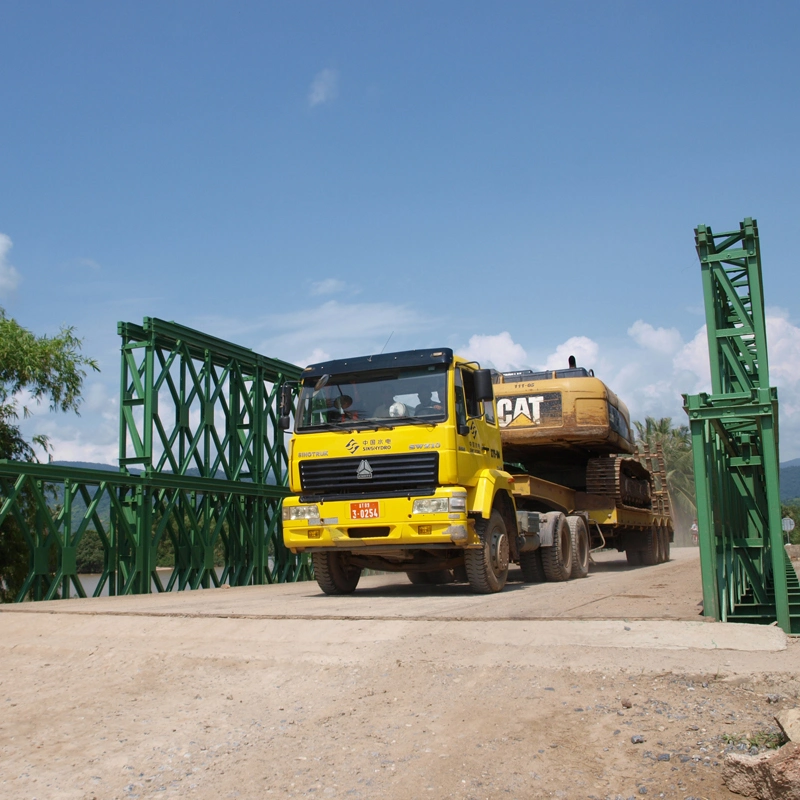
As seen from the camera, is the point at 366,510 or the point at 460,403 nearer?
the point at 366,510

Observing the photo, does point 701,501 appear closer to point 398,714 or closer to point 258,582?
point 398,714

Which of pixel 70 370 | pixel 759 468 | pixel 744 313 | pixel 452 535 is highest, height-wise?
pixel 70 370

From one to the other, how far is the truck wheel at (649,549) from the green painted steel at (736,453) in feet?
31.1

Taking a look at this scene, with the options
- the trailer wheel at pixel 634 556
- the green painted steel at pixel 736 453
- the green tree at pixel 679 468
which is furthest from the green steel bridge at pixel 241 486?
the green tree at pixel 679 468

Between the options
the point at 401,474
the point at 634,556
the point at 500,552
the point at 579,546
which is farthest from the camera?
the point at 634,556

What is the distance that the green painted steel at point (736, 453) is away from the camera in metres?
7.43

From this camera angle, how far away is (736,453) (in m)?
9.25

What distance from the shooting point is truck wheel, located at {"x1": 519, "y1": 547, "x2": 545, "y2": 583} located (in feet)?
44.0

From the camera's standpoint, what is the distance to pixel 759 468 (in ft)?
34.0

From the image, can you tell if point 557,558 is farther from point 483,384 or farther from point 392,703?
point 392,703

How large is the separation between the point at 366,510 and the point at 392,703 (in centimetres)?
479

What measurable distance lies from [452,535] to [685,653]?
14.1 ft

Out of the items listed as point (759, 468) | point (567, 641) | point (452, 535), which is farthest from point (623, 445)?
point (567, 641)

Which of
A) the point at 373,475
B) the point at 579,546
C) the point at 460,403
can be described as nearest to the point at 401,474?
the point at 373,475
